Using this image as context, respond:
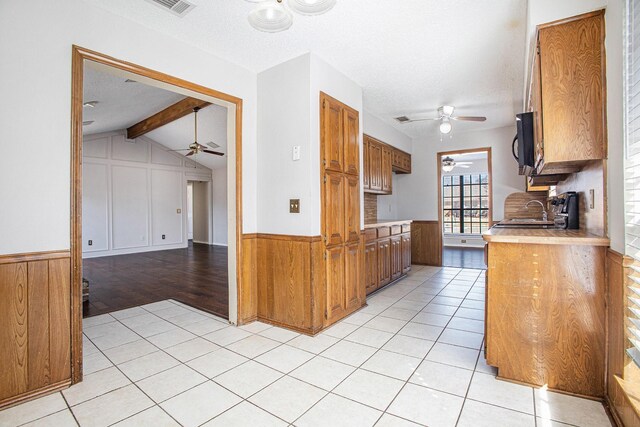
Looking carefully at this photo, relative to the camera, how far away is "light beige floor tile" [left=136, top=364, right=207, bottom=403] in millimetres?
1850

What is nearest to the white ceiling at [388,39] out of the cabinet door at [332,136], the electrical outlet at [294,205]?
the cabinet door at [332,136]

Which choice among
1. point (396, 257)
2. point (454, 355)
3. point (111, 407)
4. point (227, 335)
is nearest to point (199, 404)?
point (111, 407)

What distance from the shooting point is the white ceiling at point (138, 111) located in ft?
13.7

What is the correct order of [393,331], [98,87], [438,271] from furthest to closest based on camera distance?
[438,271], [98,87], [393,331]

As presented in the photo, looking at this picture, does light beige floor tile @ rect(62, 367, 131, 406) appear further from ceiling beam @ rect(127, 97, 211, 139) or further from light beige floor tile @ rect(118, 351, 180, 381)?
ceiling beam @ rect(127, 97, 211, 139)

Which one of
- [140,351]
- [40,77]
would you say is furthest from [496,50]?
[140,351]

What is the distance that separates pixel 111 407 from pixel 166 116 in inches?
219

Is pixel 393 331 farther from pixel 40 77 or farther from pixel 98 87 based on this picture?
Result: pixel 98 87

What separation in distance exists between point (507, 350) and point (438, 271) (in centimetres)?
370

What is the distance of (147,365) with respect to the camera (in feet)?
7.23

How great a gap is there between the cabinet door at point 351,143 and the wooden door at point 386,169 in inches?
73.1

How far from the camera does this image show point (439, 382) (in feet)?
6.37

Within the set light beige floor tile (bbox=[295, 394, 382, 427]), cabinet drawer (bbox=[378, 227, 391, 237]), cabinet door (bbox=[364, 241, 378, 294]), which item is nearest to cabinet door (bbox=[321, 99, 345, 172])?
cabinet door (bbox=[364, 241, 378, 294])

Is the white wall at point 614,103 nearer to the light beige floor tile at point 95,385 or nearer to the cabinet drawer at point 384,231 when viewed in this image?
the cabinet drawer at point 384,231
